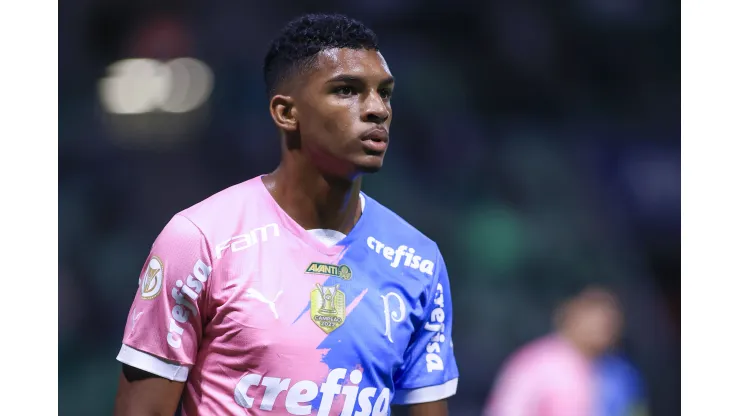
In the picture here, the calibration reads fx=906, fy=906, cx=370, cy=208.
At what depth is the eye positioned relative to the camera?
263 centimetres

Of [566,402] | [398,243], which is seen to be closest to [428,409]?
[398,243]

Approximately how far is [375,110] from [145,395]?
40.3 inches

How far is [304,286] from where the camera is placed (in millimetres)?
2627

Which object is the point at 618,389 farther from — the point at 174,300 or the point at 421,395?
the point at 174,300

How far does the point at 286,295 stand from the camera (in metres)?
2.59

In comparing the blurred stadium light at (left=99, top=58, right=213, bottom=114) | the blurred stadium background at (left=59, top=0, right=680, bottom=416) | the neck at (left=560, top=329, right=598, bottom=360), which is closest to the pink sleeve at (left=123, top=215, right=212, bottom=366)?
the blurred stadium background at (left=59, top=0, right=680, bottom=416)

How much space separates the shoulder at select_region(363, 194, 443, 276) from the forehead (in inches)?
19.2

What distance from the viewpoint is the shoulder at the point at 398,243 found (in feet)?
9.27

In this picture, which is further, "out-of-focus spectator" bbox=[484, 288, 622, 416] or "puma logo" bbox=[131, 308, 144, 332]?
"out-of-focus spectator" bbox=[484, 288, 622, 416]

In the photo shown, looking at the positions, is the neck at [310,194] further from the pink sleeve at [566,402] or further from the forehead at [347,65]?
the pink sleeve at [566,402]

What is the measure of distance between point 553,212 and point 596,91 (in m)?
0.91

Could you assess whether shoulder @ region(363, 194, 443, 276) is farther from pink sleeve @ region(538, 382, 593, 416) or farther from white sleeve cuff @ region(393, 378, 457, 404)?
pink sleeve @ region(538, 382, 593, 416)

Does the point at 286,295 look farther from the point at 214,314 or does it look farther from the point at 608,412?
the point at 608,412

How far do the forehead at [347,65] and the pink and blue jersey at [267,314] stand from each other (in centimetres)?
41
